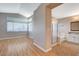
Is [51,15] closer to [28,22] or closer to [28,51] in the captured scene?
[28,22]

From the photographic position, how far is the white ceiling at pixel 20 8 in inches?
86.4

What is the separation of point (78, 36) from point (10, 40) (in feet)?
6.77

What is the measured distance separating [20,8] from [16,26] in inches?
18.1

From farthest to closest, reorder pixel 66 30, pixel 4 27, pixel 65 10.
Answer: pixel 65 10, pixel 66 30, pixel 4 27

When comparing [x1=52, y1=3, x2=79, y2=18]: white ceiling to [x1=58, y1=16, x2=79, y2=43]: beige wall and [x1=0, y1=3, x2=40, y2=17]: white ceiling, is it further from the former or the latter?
[x1=0, y1=3, x2=40, y2=17]: white ceiling

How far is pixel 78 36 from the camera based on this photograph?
304 cm

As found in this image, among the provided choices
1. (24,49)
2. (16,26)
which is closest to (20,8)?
(16,26)

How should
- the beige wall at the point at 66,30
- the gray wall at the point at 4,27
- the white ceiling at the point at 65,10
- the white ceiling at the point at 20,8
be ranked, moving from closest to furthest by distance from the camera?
1. the white ceiling at the point at 20,8
2. the gray wall at the point at 4,27
3. the beige wall at the point at 66,30
4. the white ceiling at the point at 65,10

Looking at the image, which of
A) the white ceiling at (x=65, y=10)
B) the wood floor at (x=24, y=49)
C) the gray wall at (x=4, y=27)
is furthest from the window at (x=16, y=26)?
the white ceiling at (x=65, y=10)

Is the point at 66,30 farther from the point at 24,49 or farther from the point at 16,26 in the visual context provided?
the point at 16,26

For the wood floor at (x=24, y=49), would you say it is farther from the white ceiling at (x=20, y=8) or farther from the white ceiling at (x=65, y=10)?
the white ceiling at (x=65, y=10)

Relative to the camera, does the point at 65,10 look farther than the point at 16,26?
Yes

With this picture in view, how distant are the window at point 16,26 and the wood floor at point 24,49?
261 millimetres

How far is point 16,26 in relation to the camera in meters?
2.40
